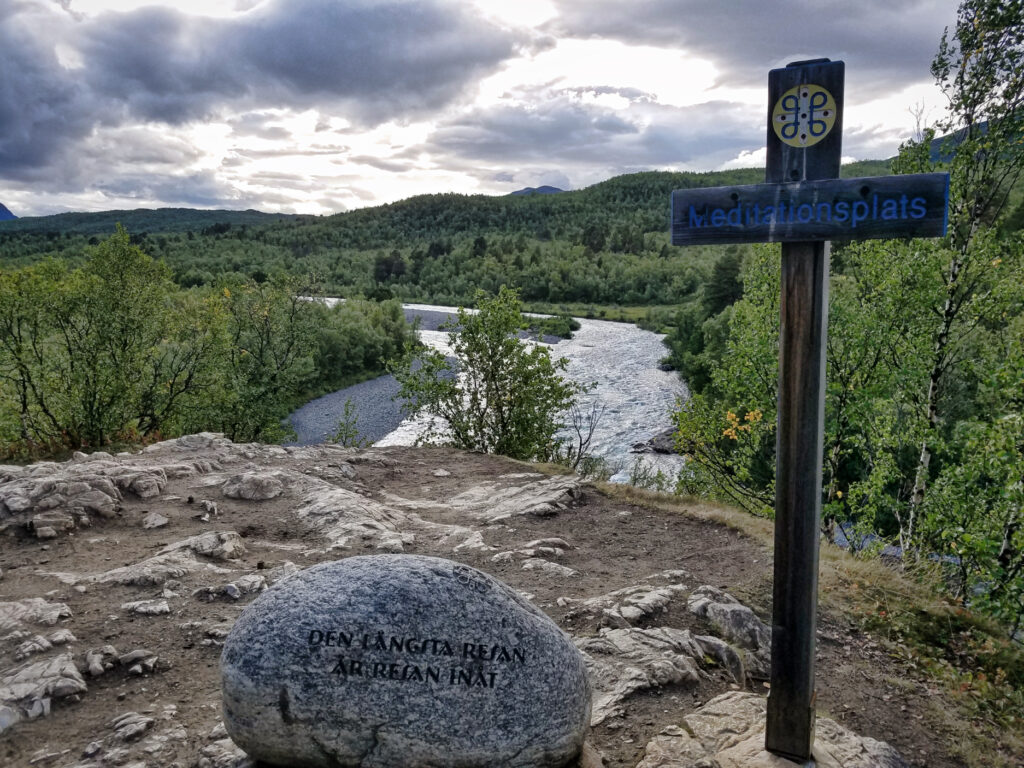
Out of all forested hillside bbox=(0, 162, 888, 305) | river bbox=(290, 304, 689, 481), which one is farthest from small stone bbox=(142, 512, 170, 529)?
forested hillside bbox=(0, 162, 888, 305)

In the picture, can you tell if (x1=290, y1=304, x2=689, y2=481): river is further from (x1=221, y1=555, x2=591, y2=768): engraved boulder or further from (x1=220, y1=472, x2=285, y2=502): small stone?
(x1=221, y1=555, x2=591, y2=768): engraved boulder

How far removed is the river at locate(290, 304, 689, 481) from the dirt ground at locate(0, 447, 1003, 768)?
12435mm

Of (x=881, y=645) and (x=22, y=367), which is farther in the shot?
→ (x=22, y=367)

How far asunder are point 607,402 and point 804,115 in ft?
104

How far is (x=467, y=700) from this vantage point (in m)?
4.79

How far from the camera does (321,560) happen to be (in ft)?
30.9

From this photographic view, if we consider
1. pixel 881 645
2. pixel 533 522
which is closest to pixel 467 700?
pixel 881 645

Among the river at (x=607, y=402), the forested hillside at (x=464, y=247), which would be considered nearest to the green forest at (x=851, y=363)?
the river at (x=607, y=402)

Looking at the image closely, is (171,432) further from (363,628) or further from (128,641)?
(363,628)

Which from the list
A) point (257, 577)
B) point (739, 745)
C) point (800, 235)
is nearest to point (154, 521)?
point (257, 577)

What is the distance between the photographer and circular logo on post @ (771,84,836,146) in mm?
4688

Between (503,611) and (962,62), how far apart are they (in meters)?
14.0

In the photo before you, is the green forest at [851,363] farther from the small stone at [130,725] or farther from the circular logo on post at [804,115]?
the small stone at [130,725]

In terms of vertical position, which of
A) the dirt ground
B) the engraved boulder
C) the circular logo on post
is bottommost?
the dirt ground
